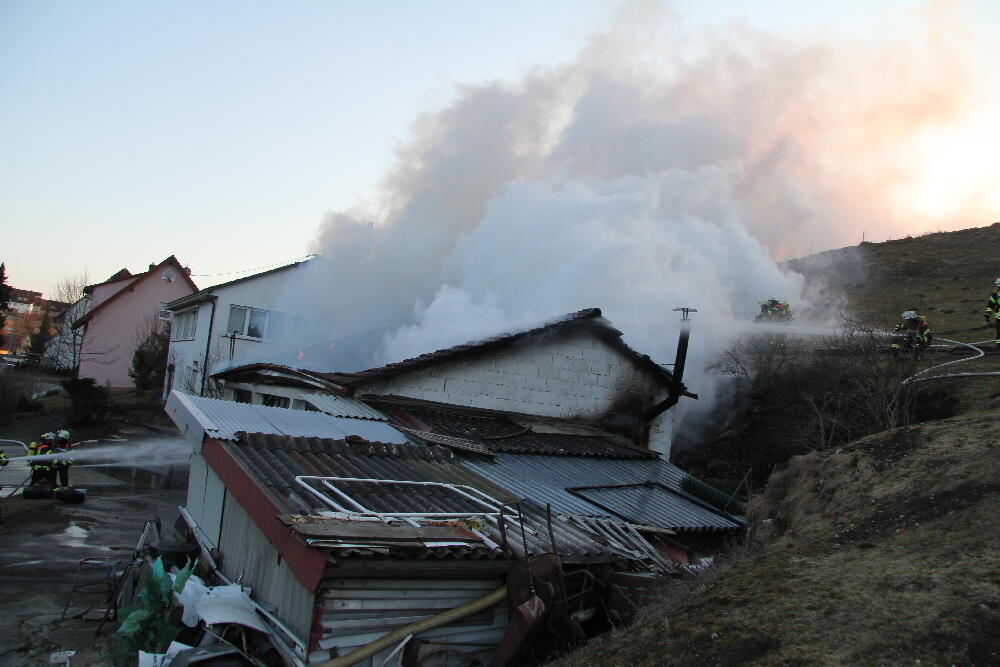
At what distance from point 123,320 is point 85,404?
49.1 feet

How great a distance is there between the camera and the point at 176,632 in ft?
19.4

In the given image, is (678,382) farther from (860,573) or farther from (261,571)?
(261,571)

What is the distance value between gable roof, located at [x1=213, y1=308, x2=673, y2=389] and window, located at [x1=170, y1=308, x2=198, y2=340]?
1190cm

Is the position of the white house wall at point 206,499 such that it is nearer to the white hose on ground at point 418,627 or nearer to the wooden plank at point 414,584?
the wooden plank at point 414,584

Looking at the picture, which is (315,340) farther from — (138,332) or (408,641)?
(138,332)

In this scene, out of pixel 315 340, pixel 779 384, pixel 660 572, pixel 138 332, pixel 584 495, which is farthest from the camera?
pixel 138 332

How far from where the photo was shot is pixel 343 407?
11383 mm

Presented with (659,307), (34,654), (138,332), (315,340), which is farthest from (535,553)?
(138,332)

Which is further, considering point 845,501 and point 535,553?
point 845,501

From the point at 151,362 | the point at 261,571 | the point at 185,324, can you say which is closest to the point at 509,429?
the point at 261,571

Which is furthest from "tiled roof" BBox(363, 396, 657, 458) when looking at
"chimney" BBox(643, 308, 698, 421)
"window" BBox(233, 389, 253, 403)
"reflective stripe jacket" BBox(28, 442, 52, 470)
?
"reflective stripe jacket" BBox(28, 442, 52, 470)

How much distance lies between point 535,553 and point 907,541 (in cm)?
292

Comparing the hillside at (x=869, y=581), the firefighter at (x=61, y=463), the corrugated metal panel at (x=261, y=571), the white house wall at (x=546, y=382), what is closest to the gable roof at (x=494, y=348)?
A: the white house wall at (x=546, y=382)

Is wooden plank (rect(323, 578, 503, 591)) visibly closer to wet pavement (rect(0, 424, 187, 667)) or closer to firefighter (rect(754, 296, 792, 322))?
wet pavement (rect(0, 424, 187, 667))
